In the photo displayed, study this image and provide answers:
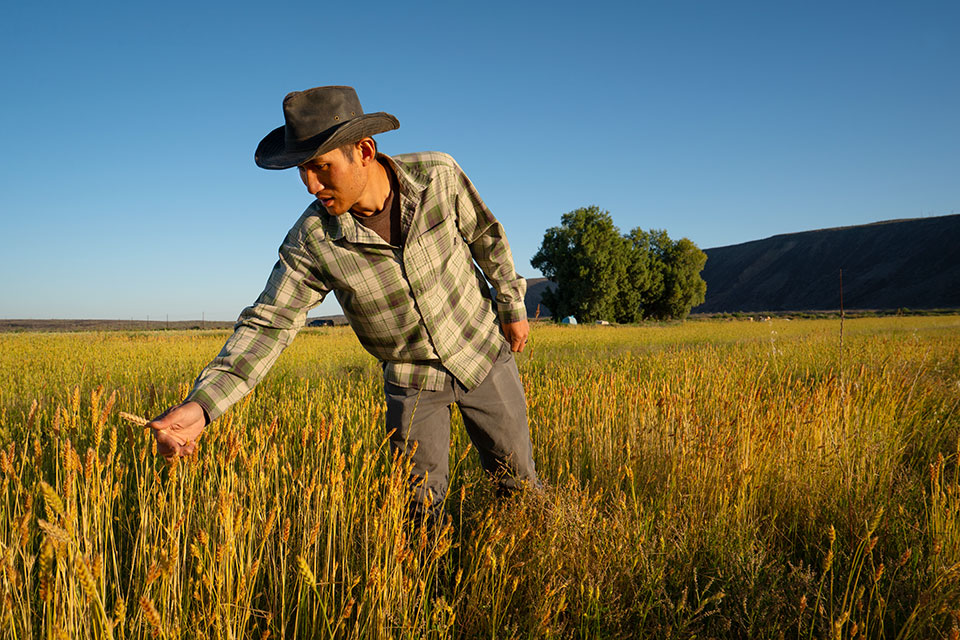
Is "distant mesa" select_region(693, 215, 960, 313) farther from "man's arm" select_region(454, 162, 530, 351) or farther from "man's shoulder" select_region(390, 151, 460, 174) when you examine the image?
"man's shoulder" select_region(390, 151, 460, 174)

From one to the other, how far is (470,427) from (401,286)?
2.37ft

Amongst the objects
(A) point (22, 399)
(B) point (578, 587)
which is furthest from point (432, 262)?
(A) point (22, 399)

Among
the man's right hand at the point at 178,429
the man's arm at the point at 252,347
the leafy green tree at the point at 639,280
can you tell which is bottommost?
the man's right hand at the point at 178,429

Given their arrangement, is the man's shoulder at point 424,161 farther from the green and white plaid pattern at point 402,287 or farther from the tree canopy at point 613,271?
the tree canopy at point 613,271

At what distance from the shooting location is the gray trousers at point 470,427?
2201 mm

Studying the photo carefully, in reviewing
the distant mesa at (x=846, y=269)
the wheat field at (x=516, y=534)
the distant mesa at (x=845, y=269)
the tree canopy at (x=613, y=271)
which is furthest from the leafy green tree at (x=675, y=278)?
the wheat field at (x=516, y=534)

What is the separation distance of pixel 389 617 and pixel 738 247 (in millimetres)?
146764

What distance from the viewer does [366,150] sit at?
1926 mm

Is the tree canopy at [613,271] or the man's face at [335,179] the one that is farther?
the tree canopy at [613,271]

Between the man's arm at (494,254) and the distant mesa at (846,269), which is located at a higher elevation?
the distant mesa at (846,269)

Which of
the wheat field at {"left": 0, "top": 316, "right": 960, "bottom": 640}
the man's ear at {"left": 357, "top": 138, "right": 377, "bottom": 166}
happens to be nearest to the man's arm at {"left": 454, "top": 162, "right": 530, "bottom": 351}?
the man's ear at {"left": 357, "top": 138, "right": 377, "bottom": 166}

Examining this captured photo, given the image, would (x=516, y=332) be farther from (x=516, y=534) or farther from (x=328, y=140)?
(x=328, y=140)

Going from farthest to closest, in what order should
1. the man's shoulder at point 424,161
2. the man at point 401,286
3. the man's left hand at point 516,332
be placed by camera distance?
the man's left hand at point 516,332 → the man's shoulder at point 424,161 → the man at point 401,286

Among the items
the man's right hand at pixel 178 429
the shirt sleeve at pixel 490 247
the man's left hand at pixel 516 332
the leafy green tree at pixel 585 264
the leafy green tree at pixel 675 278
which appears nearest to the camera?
the man's right hand at pixel 178 429
